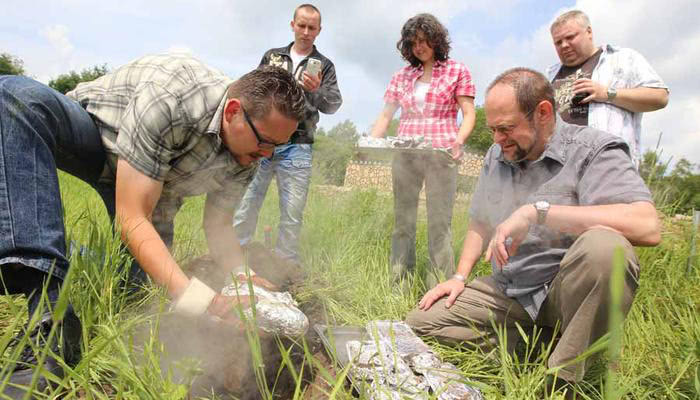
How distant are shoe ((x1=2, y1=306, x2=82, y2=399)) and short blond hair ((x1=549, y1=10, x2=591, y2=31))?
3.08m

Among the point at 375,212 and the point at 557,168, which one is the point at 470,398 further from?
the point at 375,212

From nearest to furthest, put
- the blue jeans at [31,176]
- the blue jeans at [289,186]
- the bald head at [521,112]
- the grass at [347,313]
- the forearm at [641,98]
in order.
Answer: the grass at [347,313] < the blue jeans at [31,176] < the bald head at [521,112] < the forearm at [641,98] < the blue jeans at [289,186]

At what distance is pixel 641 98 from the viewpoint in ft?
8.65

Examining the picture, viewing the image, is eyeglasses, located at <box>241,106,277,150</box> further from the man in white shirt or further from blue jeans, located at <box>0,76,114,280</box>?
the man in white shirt

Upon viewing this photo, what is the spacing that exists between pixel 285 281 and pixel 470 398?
67.7 inches

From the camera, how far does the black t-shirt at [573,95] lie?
277cm

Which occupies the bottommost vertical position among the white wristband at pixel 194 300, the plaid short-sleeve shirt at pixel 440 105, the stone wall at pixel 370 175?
the white wristband at pixel 194 300

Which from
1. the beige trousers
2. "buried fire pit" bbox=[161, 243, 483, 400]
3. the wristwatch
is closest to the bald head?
the wristwatch

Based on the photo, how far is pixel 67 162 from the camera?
7.39 feet

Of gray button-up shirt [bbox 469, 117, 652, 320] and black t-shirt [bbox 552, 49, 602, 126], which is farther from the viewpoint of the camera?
black t-shirt [bbox 552, 49, 602, 126]

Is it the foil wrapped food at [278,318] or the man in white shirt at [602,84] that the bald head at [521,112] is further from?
the foil wrapped food at [278,318]

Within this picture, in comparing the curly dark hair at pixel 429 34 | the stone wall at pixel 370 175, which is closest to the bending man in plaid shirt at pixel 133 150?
the curly dark hair at pixel 429 34

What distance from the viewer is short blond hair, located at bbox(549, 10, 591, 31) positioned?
2816 mm

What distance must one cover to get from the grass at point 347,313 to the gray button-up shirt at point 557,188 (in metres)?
0.39
